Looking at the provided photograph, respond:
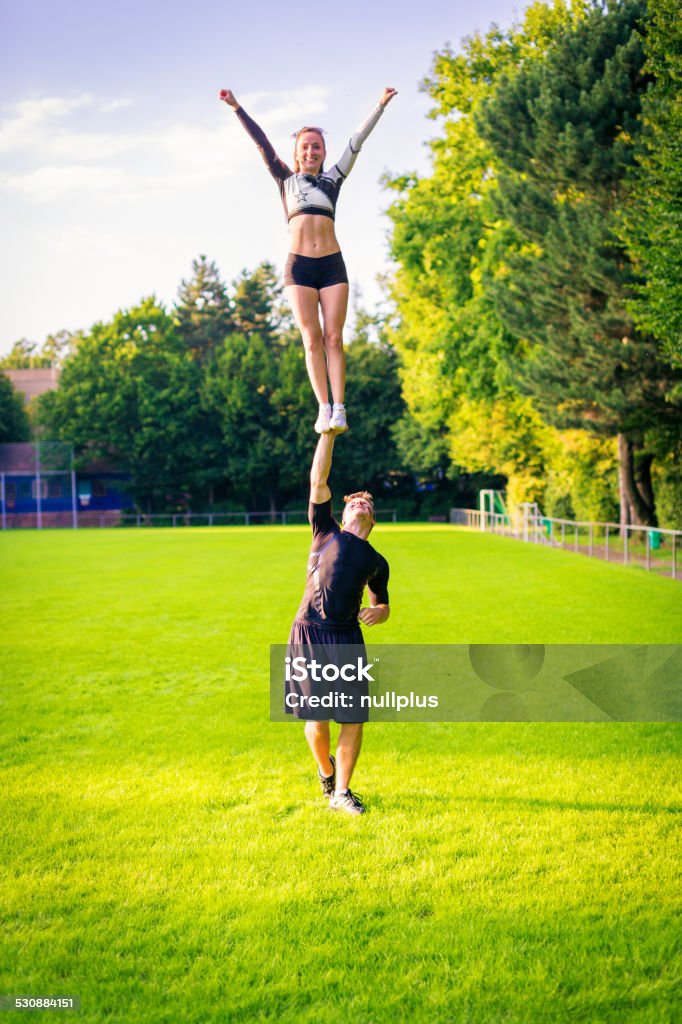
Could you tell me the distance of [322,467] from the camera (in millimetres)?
4941

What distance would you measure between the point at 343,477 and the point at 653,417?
3385 centimetres

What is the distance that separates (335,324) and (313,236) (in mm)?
400

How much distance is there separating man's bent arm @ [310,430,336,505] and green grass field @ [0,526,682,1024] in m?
1.98

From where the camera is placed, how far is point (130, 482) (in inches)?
2320

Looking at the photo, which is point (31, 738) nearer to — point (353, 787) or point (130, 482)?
point (353, 787)

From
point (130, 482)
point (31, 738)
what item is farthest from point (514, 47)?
point (130, 482)

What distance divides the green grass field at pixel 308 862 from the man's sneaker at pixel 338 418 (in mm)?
2266

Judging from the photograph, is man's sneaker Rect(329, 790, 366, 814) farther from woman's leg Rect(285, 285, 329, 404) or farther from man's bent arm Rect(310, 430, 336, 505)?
woman's leg Rect(285, 285, 329, 404)

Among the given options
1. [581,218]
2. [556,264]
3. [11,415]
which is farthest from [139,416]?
[581,218]

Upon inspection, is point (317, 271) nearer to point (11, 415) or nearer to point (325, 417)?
point (325, 417)

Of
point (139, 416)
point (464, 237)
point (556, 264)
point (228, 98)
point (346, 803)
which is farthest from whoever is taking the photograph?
point (139, 416)

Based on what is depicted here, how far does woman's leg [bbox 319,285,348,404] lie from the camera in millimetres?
4156

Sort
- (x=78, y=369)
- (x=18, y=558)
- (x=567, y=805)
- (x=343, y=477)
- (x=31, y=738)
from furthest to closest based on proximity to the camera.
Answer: (x=78, y=369), (x=343, y=477), (x=18, y=558), (x=31, y=738), (x=567, y=805)

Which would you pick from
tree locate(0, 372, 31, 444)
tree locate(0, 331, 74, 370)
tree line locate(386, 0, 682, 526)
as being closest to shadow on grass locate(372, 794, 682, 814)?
tree line locate(386, 0, 682, 526)
